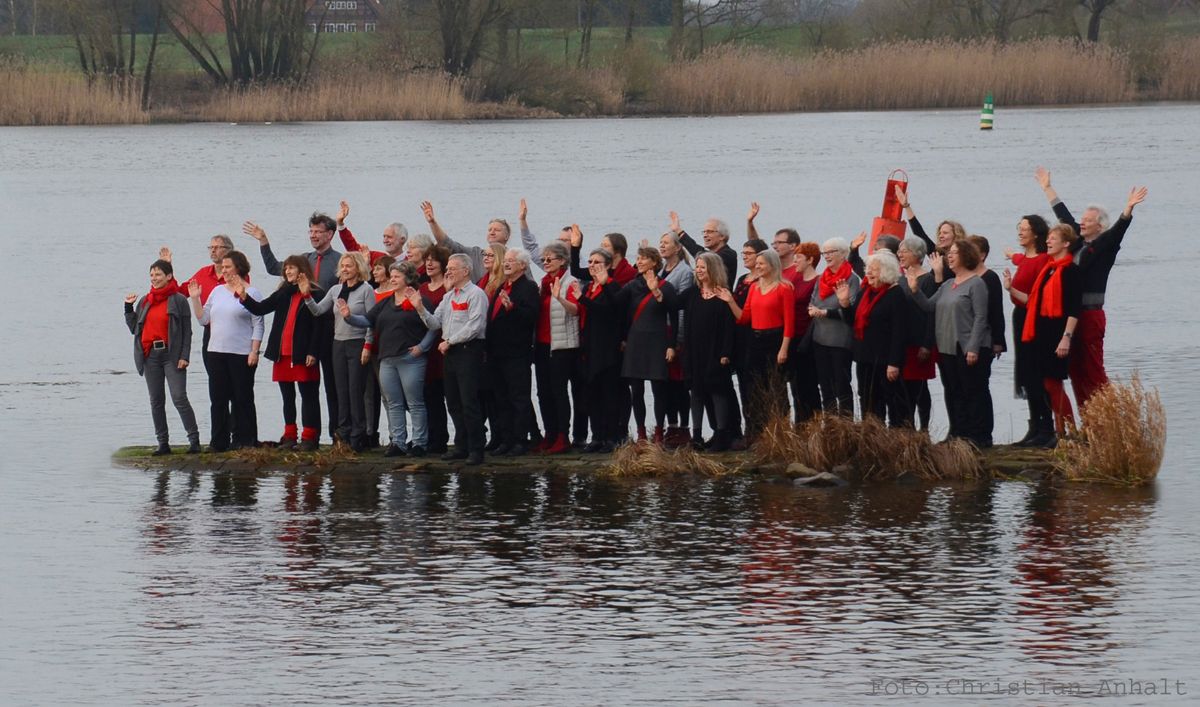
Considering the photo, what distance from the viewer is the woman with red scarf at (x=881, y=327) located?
11688 millimetres

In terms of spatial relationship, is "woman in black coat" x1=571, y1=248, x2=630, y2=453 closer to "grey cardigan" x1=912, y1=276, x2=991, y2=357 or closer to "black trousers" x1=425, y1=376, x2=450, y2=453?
"black trousers" x1=425, y1=376, x2=450, y2=453

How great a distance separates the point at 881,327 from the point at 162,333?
532cm

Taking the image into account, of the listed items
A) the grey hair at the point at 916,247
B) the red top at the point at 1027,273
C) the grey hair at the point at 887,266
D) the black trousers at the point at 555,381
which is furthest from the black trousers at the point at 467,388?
the red top at the point at 1027,273

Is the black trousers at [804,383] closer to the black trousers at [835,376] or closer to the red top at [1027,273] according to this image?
the black trousers at [835,376]

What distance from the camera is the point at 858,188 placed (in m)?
36.8

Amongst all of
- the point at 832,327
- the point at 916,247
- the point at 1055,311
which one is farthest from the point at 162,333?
the point at 1055,311

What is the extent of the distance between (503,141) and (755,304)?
38.2 meters

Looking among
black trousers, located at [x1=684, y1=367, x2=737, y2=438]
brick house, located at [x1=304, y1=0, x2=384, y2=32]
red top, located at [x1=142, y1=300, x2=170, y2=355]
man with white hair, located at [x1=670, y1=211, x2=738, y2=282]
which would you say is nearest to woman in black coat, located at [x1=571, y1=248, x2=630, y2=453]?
black trousers, located at [x1=684, y1=367, x2=737, y2=438]

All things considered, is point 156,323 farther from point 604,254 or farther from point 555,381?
point 604,254

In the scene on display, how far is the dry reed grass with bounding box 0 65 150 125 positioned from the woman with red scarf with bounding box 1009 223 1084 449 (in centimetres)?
4348

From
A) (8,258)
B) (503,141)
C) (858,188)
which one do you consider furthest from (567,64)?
(8,258)

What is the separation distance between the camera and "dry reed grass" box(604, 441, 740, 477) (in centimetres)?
1210

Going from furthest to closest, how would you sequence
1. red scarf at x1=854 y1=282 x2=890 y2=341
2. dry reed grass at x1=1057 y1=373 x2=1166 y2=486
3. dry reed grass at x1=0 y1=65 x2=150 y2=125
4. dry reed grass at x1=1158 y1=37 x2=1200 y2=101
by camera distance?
dry reed grass at x1=1158 y1=37 x2=1200 y2=101 → dry reed grass at x1=0 y1=65 x2=150 y2=125 → red scarf at x1=854 y1=282 x2=890 y2=341 → dry reed grass at x1=1057 y1=373 x2=1166 y2=486

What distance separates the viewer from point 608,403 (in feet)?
41.2
